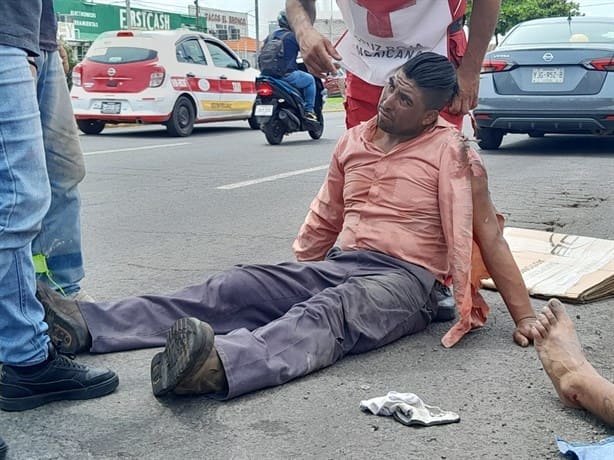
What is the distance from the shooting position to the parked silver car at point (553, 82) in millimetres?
8828

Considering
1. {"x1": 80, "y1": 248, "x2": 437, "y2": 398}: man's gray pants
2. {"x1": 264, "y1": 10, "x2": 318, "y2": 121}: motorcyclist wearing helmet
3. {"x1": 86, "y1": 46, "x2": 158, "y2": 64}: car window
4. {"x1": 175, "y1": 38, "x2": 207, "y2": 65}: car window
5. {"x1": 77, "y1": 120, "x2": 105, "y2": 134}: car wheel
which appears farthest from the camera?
{"x1": 77, "y1": 120, "x2": 105, "y2": 134}: car wheel

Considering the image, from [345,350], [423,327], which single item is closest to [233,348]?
[345,350]

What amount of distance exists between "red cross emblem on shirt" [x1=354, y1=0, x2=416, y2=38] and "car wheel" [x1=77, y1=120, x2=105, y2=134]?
10602 mm

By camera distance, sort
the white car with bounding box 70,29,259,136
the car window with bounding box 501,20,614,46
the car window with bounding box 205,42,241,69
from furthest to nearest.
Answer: the car window with bounding box 205,42,241,69
the white car with bounding box 70,29,259,136
the car window with bounding box 501,20,614,46

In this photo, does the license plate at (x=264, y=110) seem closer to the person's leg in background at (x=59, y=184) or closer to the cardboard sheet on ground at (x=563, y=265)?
the cardboard sheet on ground at (x=563, y=265)

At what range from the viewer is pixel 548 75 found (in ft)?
29.6

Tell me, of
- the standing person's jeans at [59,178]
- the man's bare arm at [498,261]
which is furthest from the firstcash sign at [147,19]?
the man's bare arm at [498,261]

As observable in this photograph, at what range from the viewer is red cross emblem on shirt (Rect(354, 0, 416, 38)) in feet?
11.3

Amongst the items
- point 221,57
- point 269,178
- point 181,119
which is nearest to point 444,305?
point 269,178

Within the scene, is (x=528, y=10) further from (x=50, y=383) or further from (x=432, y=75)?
(x=50, y=383)

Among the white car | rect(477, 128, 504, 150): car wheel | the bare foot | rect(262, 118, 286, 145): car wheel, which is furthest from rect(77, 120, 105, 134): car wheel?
the bare foot

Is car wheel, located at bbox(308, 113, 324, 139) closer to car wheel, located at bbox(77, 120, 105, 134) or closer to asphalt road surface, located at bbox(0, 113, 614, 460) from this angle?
car wheel, located at bbox(77, 120, 105, 134)

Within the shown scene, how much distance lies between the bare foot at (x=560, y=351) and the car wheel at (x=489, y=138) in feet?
24.2

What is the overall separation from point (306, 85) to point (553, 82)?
3502 mm
